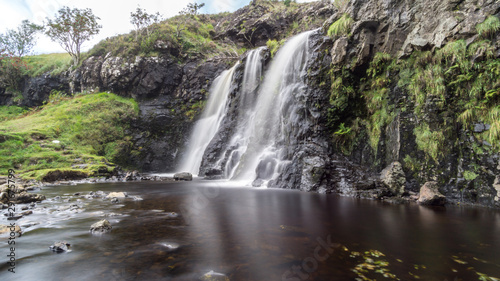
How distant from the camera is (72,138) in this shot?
70.2 ft

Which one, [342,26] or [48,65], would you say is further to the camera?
[48,65]

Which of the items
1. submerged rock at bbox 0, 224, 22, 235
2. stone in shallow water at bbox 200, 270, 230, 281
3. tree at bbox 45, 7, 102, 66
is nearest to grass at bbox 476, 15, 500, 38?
stone in shallow water at bbox 200, 270, 230, 281

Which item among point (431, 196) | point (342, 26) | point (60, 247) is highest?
point (342, 26)

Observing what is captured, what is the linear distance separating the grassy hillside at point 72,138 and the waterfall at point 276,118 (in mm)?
10611

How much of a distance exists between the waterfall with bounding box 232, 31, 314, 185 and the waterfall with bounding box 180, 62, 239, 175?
4.45m

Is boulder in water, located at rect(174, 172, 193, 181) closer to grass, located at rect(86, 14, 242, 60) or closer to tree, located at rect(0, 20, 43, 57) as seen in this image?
grass, located at rect(86, 14, 242, 60)

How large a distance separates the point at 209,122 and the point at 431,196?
17.7m

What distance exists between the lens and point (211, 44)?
29047 mm

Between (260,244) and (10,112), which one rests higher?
(10,112)

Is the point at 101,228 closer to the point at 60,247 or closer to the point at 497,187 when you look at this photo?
the point at 60,247

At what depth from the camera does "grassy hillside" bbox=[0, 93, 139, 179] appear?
636 inches

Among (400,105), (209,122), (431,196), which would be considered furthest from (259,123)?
(431,196)

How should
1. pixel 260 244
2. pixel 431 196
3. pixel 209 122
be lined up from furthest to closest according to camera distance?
pixel 209 122 → pixel 431 196 → pixel 260 244

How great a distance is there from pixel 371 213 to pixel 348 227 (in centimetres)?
177
